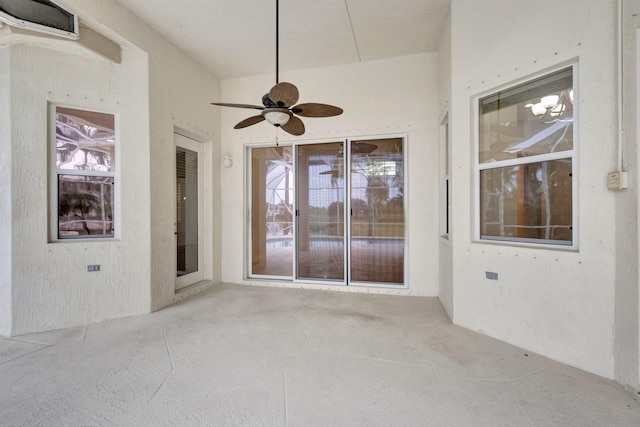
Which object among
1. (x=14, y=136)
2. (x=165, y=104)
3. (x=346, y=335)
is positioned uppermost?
(x=165, y=104)

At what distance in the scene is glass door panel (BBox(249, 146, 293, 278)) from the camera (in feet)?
15.7

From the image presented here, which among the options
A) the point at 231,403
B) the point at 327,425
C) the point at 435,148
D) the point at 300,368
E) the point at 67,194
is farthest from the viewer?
the point at 435,148

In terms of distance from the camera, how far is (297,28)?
3.60 m

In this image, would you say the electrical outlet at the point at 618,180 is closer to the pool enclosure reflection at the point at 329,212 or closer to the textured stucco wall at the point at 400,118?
the textured stucco wall at the point at 400,118

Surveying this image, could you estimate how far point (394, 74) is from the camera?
4262 millimetres

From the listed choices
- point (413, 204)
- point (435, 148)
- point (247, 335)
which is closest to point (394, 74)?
point (435, 148)

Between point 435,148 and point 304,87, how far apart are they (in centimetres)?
217

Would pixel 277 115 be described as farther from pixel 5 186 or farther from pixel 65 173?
pixel 5 186

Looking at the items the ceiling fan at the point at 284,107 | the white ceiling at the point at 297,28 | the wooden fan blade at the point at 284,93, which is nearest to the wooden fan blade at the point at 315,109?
the ceiling fan at the point at 284,107

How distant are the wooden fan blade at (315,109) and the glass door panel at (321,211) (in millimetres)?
1762

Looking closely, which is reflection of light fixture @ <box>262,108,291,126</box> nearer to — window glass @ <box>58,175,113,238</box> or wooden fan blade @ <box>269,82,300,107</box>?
wooden fan blade @ <box>269,82,300,107</box>

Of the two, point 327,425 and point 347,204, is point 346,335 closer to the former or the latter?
point 327,425

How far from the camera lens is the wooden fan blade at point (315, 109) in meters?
2.64

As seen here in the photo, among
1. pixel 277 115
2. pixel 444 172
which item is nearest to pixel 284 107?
pixel 277 115
